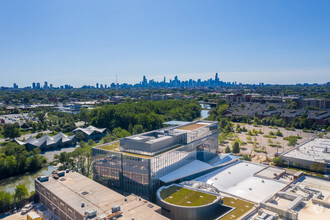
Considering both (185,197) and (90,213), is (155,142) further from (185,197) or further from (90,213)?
(90,213)

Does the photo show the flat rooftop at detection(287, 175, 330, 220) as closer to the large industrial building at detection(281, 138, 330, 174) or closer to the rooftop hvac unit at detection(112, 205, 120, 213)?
the large industrial building at detection(281, 138, 330, 174)

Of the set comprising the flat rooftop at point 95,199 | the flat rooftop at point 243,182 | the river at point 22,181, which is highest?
the flat rooftop at point 95,199

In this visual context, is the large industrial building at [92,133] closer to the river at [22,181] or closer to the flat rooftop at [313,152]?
the river at [22,181]

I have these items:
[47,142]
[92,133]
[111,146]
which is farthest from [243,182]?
[92,133]

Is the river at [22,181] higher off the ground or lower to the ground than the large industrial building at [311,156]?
lower

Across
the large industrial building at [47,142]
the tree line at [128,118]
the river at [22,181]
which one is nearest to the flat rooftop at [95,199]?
the river at [22,181]

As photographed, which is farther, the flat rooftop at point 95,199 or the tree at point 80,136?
the tree at point 80,136
